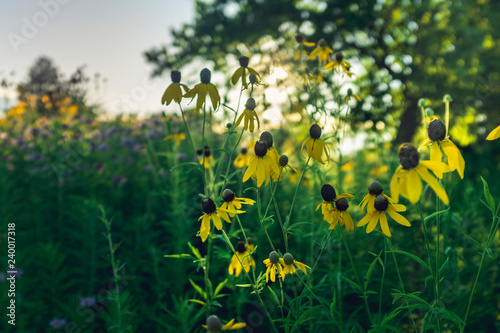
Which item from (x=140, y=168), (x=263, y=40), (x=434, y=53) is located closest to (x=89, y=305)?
(x=140, y=168)

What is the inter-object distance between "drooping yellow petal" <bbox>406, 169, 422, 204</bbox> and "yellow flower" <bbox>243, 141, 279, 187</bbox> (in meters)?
0.48

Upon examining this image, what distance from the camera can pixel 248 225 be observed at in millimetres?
2785

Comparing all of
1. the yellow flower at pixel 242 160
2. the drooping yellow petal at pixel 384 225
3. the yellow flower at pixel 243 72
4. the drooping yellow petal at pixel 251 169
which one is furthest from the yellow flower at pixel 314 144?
the yellow flower at pixel 242 160

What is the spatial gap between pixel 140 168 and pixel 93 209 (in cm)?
134

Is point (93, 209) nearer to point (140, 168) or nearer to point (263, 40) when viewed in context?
point (140, 168)

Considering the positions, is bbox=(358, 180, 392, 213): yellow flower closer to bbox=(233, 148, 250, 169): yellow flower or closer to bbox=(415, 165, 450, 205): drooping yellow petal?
bbox=(415, 165, 450, 205): drooping yellow petal

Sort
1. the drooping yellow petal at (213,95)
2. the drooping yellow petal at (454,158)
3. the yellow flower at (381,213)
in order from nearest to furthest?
1. the drooping yellow petal at (454,158)
2. the yellow flower at (381,213)
3. the drooping yellow petal at (213,95)

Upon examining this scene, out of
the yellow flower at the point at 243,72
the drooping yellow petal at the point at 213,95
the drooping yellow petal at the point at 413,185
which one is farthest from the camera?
the yellow flower at the point at 243,72

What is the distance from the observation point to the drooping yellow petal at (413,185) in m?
0.94

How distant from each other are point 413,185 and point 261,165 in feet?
1.80

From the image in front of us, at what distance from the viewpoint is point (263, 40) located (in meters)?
7.25

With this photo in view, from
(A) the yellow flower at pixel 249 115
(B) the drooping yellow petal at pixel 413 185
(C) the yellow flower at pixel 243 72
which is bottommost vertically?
(B) the drooping yellow petal at pixel 413 185

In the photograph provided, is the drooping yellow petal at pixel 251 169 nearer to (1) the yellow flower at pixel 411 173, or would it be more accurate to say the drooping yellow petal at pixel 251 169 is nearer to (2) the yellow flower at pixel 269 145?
(2) the yellow flower at pixel 269 145

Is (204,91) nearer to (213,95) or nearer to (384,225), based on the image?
(213,95)
